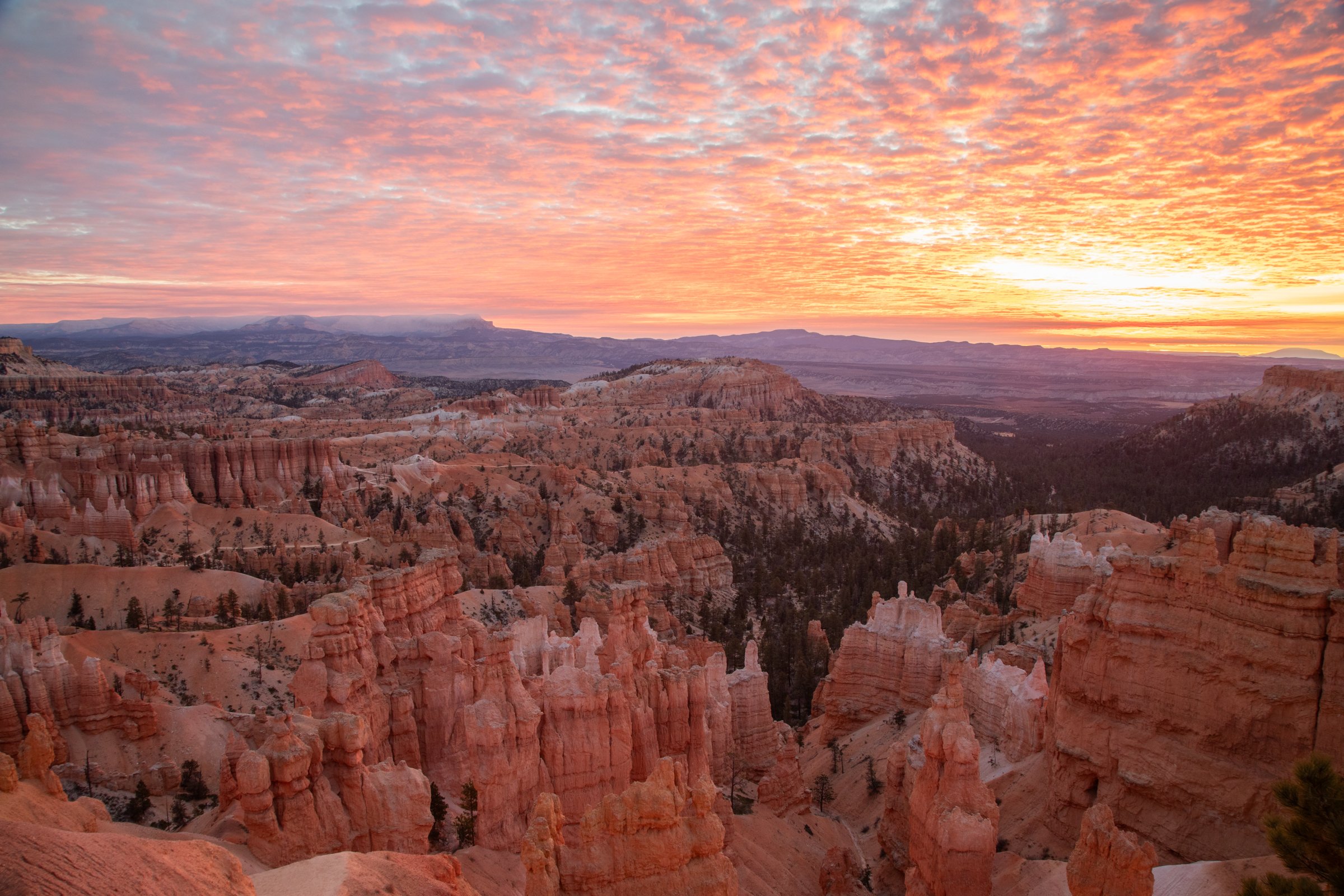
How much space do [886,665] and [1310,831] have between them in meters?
18.9

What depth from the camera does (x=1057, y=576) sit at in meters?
32.5

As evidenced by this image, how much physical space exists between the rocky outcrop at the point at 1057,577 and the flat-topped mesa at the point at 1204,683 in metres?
17.0

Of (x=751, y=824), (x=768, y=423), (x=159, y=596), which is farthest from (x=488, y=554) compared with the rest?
(x=768, y=423)

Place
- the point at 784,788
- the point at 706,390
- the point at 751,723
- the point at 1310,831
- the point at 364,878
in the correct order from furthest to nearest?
the point at 706,390
the point at 751,723
the point at 784,788
the point at 364,878
the point at 1310,831

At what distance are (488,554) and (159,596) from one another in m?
16.4

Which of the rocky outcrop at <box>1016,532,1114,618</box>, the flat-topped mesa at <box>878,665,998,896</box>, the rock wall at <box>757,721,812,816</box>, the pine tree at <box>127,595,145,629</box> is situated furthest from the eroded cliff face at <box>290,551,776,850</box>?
the rocky outcrop at <box>1016,532,1114,618</box>

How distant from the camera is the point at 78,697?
19.6 metres

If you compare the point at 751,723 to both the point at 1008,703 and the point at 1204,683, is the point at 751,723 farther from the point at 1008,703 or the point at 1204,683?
the point at 1204,683

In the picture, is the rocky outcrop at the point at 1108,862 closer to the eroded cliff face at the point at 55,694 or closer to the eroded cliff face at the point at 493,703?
the eroded cliff face at the point at 493,703

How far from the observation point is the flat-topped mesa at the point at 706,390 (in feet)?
385

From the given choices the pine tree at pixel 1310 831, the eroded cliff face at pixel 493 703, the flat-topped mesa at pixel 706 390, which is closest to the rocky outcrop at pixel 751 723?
the eroded cliff face at pixel 493 703

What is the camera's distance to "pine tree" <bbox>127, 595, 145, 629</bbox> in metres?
29.3

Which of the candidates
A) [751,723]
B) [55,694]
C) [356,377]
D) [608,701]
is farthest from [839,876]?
[356,377]

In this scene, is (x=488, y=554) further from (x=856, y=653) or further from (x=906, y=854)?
(x=906, y=854)
